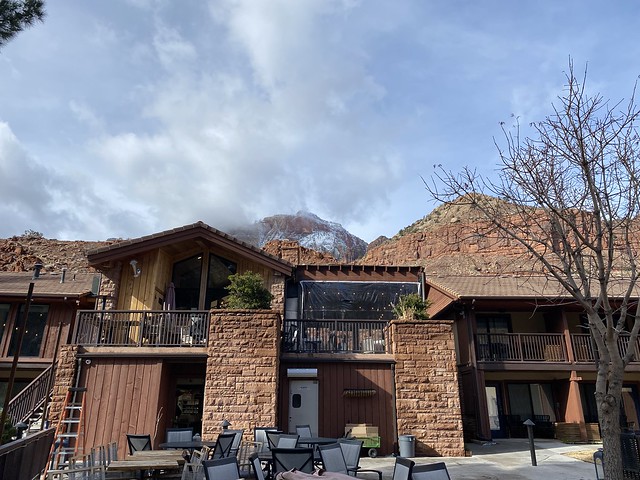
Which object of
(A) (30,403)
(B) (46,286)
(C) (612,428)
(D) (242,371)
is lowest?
(C) (612,428)

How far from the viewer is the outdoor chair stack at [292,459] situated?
21.0 feet

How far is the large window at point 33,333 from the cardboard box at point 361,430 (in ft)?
38.7

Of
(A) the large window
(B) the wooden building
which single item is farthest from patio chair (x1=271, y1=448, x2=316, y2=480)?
(A) the large window

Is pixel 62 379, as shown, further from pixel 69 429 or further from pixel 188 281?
pixel 188 281

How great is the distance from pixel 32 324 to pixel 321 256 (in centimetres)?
3674

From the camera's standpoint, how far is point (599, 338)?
Answer: 6.42 m

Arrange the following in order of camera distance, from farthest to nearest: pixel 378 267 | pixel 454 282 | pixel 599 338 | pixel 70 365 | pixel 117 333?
pixel 454 282 → pixel 378 267 → pixel 117 333 → pixel 70 365 → pixel 599 338

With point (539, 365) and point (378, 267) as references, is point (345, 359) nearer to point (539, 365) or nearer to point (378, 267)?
point (378, 267)

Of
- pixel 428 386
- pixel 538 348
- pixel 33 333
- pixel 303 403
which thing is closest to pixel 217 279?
pixel 303 403

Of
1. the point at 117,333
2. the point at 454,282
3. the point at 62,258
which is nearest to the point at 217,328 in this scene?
the point at 117,333

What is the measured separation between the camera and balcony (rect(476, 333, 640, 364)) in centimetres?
1552

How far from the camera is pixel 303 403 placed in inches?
476

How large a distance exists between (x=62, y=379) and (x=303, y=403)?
244 inches

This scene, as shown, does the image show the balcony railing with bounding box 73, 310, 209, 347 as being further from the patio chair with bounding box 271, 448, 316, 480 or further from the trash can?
the patio chair with bounding box 271, 448, 316, 480
